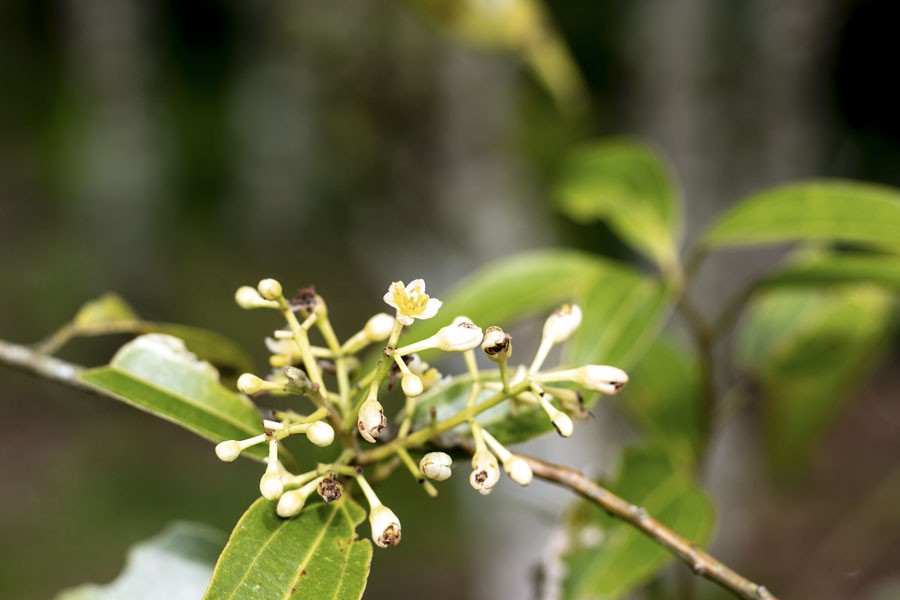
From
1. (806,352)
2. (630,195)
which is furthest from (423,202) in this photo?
(806,352)

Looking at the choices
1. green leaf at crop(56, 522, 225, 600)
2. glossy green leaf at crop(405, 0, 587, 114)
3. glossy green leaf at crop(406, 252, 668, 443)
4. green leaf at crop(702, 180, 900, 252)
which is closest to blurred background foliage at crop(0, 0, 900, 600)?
glossy green leaf at crop(405, 0, 587, 114)

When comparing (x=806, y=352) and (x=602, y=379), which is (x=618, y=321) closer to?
(x=602, y=379)

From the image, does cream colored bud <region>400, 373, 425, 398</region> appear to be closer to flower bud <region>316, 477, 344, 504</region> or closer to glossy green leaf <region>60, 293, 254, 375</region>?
flower bud <region>316, 477, 344, 504</region>

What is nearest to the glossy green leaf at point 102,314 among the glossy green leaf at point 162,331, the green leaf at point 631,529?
the glossy green leaf at point 162,331

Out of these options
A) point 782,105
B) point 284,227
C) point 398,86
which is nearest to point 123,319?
point 398,86

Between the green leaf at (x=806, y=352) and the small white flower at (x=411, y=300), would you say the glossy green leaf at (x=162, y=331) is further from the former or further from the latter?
the green leaf at (x=806, y=352)
